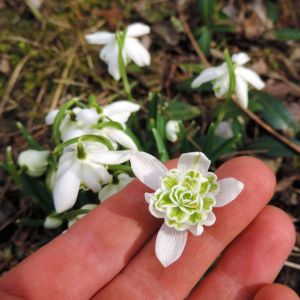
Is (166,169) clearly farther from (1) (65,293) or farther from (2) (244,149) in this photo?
(2) (244,149)

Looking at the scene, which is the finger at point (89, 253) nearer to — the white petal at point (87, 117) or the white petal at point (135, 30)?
the white petal at point (87, 117)

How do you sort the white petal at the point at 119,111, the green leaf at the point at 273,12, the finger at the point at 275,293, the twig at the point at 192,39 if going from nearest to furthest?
the finger at the point at 275,293, the white petal at the point at 119,111, the twig at the point at 192,39, the green leaf at the point at 273,12

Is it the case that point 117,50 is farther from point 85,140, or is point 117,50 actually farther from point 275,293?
point 275,293

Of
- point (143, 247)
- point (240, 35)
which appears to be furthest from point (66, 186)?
point (240, 35)

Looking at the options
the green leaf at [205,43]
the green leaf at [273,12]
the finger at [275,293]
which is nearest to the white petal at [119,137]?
the finger at [275,293]

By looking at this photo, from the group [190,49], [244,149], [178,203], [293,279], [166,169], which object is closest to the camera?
[178,203]

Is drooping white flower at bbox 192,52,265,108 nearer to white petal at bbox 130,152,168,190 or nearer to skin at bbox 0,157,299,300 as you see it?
skin at bbox 0,157,299,300
